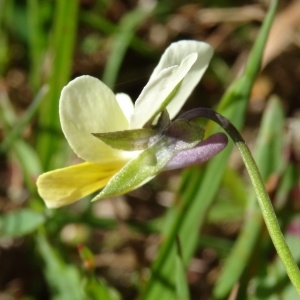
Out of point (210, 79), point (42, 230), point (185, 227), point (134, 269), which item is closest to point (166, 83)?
point (185, 227)

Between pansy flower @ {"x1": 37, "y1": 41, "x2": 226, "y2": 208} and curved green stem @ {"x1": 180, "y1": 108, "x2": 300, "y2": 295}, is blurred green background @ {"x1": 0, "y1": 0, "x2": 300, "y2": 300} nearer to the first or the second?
pansy flower @ {"x1": 37, "y1": 41, "x2": 226, "y2": 208}

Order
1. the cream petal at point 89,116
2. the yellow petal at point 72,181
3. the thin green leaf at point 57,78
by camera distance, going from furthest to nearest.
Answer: the thin green leaf at point 57,78 < the yellow petal at point 72,181 < the cream petal at point 89,116

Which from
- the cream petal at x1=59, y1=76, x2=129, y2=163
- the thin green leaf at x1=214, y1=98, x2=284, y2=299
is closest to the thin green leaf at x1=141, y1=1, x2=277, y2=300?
the thin green leaf at x1=214, y1=98, x2=284, y2=299

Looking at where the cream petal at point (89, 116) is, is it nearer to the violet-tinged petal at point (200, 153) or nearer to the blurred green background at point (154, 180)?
the violet-tinged petal at point (200, 153)

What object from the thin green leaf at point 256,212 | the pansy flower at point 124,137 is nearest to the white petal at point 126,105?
the pansy flower at point 124,137

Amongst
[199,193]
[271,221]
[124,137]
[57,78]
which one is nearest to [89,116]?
[124,137]

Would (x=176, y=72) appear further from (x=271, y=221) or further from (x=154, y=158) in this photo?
(x=271, y=221)
